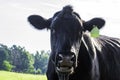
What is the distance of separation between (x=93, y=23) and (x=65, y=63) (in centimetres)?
238

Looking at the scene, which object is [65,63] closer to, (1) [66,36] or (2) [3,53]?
(1) [66,36]

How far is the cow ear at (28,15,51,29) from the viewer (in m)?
11.4

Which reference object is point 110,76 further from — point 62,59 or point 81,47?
point 62,59

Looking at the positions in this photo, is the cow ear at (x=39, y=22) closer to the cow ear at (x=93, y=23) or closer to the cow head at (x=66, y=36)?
the cow head at (x=66, y=36)

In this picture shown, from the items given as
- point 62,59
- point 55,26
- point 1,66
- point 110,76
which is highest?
point 55,26

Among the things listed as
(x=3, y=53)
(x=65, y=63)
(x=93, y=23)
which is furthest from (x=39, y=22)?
(x=3, y=53)

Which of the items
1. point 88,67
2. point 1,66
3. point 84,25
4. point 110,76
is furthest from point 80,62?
point 1,66

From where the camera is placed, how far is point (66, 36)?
10.0m

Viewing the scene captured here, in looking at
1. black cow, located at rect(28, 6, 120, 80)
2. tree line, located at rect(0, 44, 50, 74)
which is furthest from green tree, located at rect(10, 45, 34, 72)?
black cow, located at rect(28, 6, 120, 80)

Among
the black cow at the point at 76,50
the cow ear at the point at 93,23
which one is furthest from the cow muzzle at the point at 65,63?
the cow ear at the point at 93,23

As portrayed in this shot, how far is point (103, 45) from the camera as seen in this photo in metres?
12.7

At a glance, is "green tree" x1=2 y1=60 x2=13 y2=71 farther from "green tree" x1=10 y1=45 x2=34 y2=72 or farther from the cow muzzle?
the cow muzzle

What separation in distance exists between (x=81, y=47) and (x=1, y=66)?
5344 inches

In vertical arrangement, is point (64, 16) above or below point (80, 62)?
above
